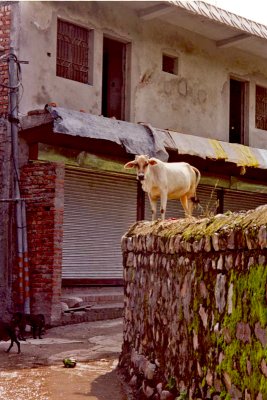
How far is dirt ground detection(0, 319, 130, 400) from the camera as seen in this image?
7430 mm

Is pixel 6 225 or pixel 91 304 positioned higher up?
pixel 6 225

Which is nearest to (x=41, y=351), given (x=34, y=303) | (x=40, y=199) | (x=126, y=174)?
(x=34, y=303)

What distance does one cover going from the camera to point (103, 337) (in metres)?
11.6

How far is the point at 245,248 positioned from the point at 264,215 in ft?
0.96

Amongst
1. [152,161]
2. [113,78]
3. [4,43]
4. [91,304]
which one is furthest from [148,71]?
[152,161]

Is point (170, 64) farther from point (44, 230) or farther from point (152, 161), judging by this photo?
point (152, 161)

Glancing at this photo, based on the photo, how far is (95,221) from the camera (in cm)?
1504

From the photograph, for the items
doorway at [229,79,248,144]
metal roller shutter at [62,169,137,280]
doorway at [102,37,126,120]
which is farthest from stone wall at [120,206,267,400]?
doorway at [229,79,248,144]

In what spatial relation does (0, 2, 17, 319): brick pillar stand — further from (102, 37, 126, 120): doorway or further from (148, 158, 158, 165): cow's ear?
(148, 158, 158, 165): cow's ear

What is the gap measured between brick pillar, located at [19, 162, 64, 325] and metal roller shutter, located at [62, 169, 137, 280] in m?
0.77

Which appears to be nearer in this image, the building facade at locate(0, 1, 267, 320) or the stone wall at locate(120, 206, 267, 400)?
the stone wall at locate(120, 206, 267, 400)

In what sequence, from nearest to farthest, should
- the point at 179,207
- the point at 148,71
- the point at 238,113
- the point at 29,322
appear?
the point at 29,322 < the point at 148,71 < the point at 179,207 < the point at 238,113

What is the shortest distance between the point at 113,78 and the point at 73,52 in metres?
1.85

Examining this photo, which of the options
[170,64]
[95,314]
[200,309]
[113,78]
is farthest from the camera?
[170,64]
